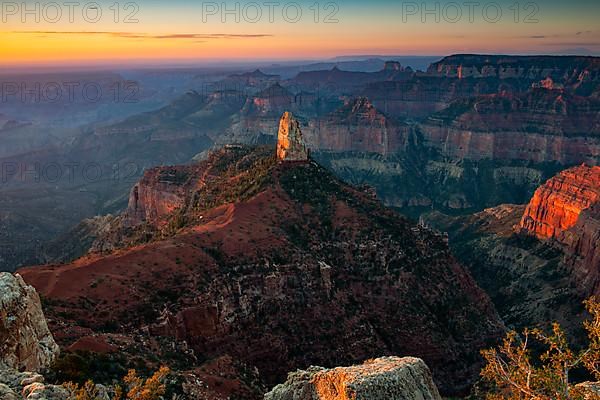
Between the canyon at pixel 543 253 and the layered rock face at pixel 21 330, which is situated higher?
the layered rock face at pixel 21 330

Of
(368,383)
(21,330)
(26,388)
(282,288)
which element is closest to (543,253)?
(282,288)

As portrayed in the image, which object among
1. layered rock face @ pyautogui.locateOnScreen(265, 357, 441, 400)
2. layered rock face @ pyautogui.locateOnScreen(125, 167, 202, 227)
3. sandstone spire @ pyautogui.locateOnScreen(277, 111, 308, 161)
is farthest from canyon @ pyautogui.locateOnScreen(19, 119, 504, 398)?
layered rock face @ pyautogui.locateOnScreen(125, 167, 202, 227)

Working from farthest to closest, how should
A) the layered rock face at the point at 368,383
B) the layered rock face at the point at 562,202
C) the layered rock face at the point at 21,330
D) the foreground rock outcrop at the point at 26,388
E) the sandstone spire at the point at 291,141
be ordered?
1. the layered rock face at the point at 562,202
2. the sandstone spire at the point at 291,141
3. the layered rock face at the point at 21,330
4. the layered rock face at the point at 368,383
5. the foreground rock outcrop at the point at 26,388

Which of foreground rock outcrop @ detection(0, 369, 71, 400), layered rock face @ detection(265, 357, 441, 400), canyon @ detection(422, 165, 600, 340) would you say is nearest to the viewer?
foreground rock outcrop @ detection(0, 369, 71, 400)

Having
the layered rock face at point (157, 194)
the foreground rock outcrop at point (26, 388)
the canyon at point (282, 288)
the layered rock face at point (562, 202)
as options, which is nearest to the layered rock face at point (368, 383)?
the foreground rock outcrop at point (26, 388)

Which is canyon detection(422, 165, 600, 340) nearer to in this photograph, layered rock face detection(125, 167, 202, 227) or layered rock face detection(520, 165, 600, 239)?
layered rock face detection(520, 165, 600, 239)

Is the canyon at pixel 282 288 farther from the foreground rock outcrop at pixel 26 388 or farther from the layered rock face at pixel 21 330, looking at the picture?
the foreground rock outcrop at pixel 26 388

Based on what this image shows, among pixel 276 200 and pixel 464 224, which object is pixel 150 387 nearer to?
pixel 276 200

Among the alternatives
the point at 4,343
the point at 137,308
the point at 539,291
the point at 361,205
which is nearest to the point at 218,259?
the point at 137,308
